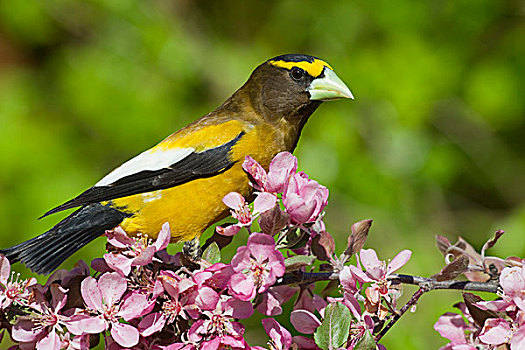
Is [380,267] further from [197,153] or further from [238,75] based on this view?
[238,75]

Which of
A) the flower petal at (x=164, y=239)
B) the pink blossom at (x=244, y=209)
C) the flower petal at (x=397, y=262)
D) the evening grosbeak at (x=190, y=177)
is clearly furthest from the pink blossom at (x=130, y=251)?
the flower petal at (x=397, y=262)

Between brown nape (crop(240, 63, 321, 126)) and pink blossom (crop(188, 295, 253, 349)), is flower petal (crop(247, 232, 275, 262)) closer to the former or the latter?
pink blossom (crop(188, 295, 253, 349))

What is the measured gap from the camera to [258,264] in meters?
1.25

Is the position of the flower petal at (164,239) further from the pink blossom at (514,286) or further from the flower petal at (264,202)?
the pink blossom at (514,286)

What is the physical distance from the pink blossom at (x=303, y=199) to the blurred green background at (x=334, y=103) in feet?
4.98

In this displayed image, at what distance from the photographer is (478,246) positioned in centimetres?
363

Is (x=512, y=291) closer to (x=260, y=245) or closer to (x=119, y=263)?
(x=260, y=245)

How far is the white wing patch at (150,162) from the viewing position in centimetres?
192

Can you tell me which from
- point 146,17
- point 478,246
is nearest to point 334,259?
point 478,246

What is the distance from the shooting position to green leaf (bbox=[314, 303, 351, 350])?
4.12 ft

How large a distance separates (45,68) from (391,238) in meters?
2.55

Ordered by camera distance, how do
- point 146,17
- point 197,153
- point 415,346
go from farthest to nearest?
point 146,17
point 415,346
point 197,153

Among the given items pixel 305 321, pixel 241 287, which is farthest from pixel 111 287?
pixel 305 321

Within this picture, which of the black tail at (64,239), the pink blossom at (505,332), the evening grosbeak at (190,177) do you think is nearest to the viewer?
the pink blossom at (505,332)
